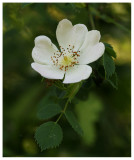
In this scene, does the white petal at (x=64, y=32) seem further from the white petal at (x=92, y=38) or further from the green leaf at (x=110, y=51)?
the green leaf at (x=110, y=51)

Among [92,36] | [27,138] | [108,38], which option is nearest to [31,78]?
[27,138]

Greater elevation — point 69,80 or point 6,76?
point 69,80

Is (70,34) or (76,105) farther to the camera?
(76,105)

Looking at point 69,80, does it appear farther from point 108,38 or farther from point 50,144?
point 108,38

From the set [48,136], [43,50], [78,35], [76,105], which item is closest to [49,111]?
[48,136]

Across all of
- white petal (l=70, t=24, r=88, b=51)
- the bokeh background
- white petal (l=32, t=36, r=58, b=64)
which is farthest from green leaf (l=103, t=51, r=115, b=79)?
the bokeh background

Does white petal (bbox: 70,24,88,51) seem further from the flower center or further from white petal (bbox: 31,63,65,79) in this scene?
white petal (bbox: 31,63,65,79)

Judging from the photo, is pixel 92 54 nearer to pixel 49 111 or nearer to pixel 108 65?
pixel 108 65

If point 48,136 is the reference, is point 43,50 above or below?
above
